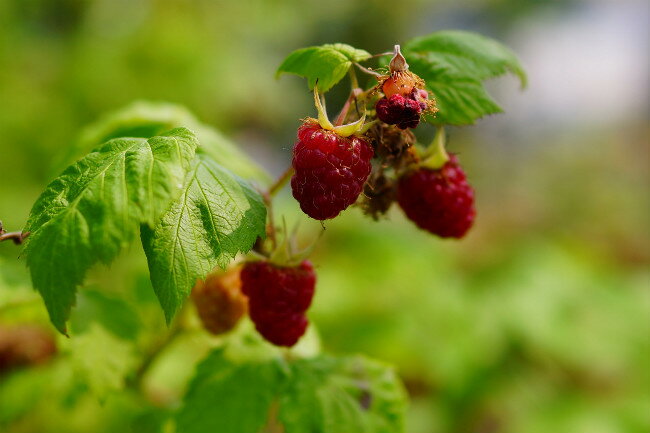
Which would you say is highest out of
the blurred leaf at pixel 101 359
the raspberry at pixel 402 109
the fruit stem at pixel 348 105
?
the raspberry at pixel 402 109

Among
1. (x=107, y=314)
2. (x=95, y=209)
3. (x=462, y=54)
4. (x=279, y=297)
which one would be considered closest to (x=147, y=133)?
(x=107, y=314)

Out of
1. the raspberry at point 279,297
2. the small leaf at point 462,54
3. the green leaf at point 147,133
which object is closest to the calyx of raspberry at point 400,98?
the small leaf at point 462,54

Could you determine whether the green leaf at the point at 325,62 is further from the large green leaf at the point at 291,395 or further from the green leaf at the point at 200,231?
the large green leaf at the point at 291,395

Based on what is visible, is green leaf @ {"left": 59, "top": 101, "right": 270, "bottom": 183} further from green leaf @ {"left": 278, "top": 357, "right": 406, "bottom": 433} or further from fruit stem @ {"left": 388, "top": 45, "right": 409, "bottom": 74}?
fruit stem @ {"left": 388, "top": 45, "right": 409, "bottom": 74}

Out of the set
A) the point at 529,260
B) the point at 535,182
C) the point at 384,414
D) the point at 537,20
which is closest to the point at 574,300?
the point at 529,260

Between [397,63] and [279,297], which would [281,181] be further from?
[397,63]

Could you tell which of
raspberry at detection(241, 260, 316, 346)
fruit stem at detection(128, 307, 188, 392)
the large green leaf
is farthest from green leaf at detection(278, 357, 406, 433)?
fruit stem at detection(128, 307, 188, 392)
